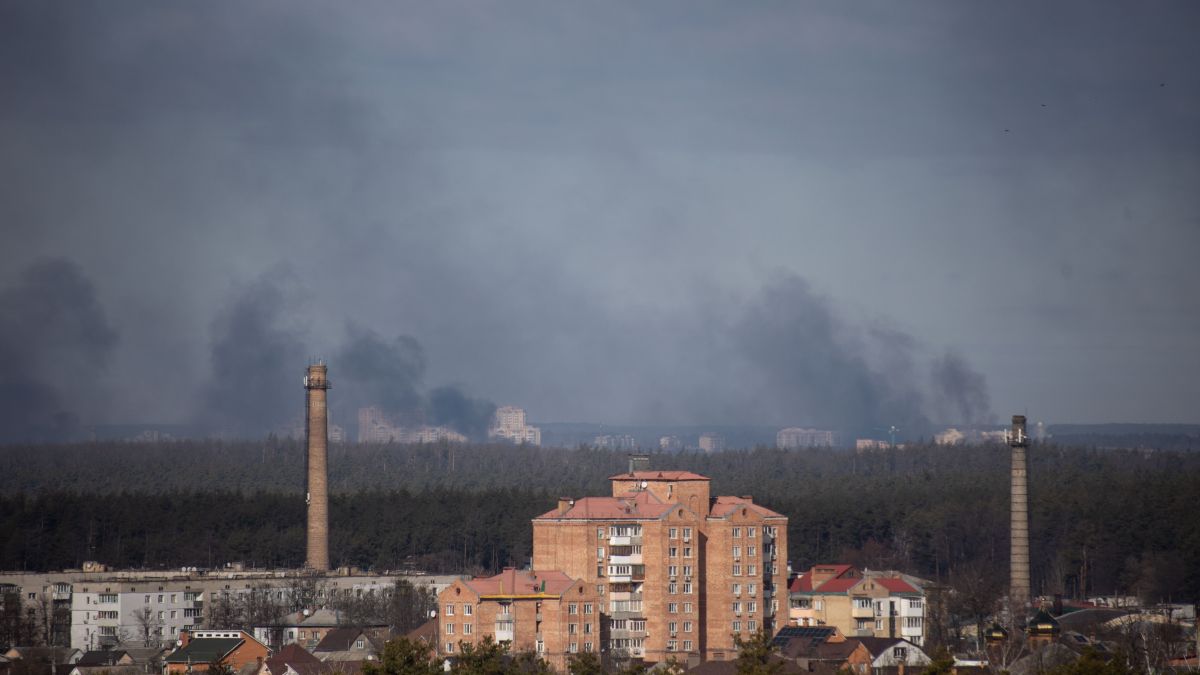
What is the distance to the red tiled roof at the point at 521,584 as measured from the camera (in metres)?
74.3

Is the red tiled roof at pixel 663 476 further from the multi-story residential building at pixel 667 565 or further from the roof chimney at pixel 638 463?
the roof chimney at pixel 638 463

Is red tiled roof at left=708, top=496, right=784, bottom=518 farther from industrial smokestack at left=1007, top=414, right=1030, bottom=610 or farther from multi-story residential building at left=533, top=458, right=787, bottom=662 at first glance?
industrial smokestack at left=1007, top=414, right=1030, bottom=610

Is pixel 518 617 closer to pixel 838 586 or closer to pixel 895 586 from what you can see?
pixel 838 586

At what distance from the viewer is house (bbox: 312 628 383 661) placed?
257ft

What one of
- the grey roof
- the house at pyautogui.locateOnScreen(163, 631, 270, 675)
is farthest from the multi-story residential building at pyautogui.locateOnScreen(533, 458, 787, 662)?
the grey roof

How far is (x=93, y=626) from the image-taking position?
9412 centimetres

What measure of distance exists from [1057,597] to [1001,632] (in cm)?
1695

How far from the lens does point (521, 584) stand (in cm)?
7488

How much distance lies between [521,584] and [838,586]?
18.2 metres

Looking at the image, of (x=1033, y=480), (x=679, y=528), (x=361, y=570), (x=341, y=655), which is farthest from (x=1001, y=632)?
(x=1033, y=480)

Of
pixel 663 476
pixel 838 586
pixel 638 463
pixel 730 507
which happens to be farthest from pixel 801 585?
pixel 663 476

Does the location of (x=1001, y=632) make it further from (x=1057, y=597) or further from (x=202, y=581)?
(x=202, y=581)

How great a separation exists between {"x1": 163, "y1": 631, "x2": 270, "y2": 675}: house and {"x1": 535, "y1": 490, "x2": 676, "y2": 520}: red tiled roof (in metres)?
13.2

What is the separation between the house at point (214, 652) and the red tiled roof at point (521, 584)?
950 cm
